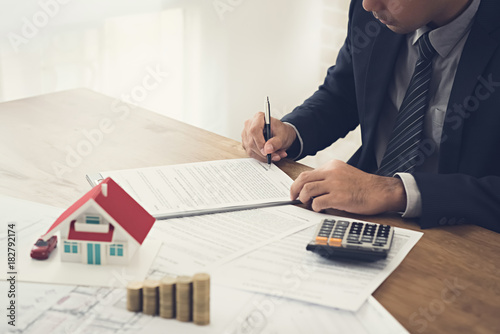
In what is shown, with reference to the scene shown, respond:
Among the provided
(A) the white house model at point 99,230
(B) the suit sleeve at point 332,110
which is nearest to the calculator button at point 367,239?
(A) the white house model at point 99,230

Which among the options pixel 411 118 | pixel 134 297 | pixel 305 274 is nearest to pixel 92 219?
pixel 134 297

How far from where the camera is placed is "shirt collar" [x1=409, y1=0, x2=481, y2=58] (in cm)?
130

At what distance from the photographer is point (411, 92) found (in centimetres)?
137

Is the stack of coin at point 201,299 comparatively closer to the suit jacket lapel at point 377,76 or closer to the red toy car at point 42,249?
the red toy car at point 42,249

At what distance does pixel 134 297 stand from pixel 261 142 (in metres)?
0.65

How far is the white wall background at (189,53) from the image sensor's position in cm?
255

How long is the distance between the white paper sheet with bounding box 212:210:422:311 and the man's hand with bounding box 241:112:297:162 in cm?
41

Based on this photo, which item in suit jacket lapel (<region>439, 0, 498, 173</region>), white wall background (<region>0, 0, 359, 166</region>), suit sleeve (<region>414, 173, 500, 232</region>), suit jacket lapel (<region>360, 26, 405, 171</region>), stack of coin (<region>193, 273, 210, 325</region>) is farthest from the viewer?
white wall background (<region>0, 0, 359, 166</region>)

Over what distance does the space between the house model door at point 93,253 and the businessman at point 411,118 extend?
415mm

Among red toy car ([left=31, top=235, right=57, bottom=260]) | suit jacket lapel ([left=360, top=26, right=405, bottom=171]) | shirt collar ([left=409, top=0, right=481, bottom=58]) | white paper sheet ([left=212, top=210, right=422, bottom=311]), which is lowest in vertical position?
white paper sheet ([left=212, top=210, right=422, bottom=311])

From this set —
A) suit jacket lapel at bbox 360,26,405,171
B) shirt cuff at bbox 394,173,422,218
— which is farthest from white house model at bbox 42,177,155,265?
suit jacket lapel at bbox 360,26,405,171

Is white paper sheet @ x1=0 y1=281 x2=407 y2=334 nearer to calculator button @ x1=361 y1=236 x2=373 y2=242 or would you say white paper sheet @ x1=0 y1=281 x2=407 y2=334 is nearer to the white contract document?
calculator button @ x1=361 y1=236 x2=373 y2=242

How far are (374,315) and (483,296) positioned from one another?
186mm

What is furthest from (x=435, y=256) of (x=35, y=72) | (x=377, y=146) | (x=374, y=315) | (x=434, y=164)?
(x=35, y=72)
